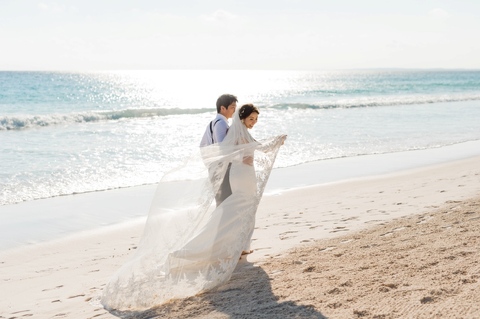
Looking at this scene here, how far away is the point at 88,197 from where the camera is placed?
36.1 feet

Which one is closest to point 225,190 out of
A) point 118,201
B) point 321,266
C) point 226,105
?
point 226,105

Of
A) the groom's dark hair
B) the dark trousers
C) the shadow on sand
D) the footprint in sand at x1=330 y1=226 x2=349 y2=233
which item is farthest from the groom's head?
the footprint in sand at x1=330 y1=226 x2=349 y2=233

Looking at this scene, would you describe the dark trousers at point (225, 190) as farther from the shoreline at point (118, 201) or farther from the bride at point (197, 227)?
the shoreline at point (118, 201)

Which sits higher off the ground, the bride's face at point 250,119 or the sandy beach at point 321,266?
the bride's face at point 250,119

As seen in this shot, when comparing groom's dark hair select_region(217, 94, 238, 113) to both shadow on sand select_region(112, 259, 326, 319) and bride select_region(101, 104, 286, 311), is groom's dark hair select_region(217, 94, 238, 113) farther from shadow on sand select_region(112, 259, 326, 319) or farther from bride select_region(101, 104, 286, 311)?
shadow on sand select_region(112, 259, 326, 319)

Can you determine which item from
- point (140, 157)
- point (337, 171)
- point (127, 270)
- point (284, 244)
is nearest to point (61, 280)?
point (127, 270)

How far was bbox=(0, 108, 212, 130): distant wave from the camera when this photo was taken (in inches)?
1070

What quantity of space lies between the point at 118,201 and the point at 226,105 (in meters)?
4.95

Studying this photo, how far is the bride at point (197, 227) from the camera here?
5422 millimetres

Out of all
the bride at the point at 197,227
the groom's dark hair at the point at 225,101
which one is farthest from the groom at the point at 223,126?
→ the bride at the point at 197,227

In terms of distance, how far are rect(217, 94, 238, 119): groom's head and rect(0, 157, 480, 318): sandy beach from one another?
1.57 m

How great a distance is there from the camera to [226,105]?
6.25 m

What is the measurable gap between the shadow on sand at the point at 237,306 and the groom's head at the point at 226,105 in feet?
5.60

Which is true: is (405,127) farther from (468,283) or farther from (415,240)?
(468,283)
